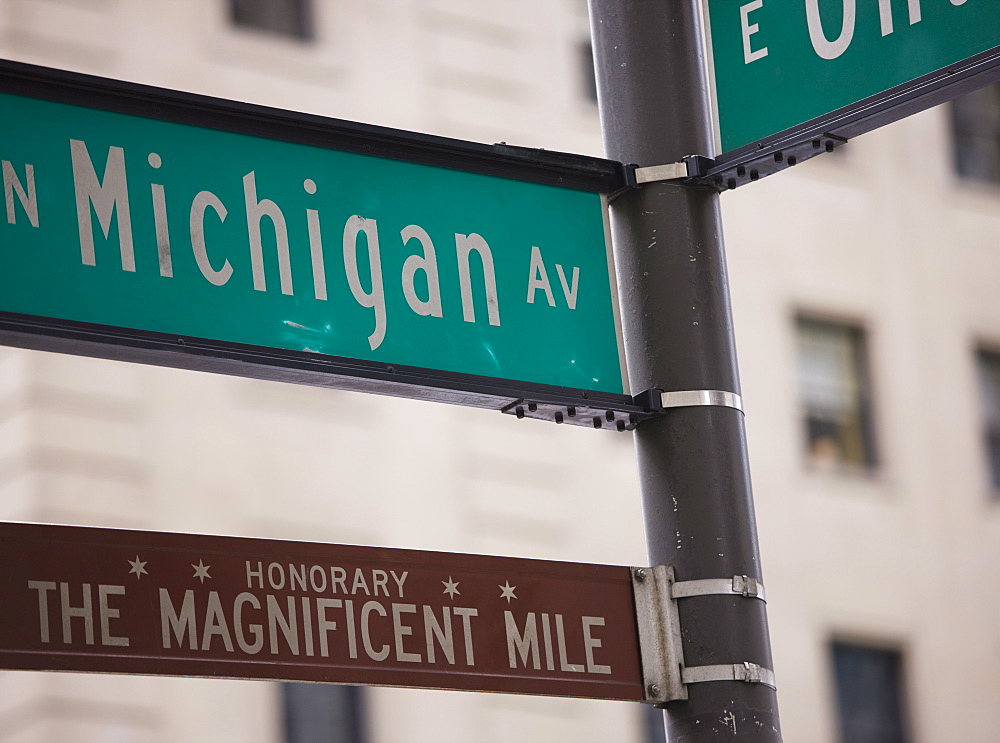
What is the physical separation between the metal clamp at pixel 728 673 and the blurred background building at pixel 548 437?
991 centimetres

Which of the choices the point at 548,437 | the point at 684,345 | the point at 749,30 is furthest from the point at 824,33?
the point at 548,437

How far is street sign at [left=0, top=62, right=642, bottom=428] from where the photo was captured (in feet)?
11.5

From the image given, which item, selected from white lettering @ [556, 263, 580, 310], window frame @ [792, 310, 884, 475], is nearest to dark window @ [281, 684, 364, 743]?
window frame @ [792, 310, 884, 475]

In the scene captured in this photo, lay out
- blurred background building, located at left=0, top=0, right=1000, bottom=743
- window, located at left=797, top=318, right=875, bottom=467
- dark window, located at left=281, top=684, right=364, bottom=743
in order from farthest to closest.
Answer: window, located at left=797, top=318, right=875, bottom=467
dark window, located at left=281, top=684, right=364, bottom=743
blurred background building, located at left=0, top=0, right=1000, bottom=743

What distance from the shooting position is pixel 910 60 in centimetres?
377

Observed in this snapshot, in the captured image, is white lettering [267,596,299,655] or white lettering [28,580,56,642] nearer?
white lettering [28,580,56,642]

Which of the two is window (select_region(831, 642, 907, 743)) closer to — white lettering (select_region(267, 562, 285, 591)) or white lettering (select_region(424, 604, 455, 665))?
white lettering (select_region(424, 604, 455, 665))

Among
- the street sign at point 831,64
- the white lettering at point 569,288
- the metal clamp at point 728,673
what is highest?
the street sign at point 831,64

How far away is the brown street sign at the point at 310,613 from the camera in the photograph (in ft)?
10.8

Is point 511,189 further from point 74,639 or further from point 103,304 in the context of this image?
point 74,639

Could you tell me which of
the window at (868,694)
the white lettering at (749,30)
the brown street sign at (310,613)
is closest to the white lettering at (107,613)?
the brown street sign at (310,613)

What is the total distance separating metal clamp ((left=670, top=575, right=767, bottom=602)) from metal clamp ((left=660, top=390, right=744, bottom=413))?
351mm

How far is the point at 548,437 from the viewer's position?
15945mm

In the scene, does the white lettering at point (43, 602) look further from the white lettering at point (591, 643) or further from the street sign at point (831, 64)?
the street sign at point (831, 64)
